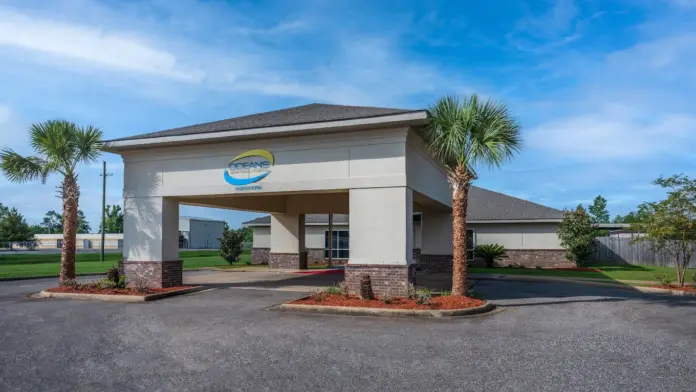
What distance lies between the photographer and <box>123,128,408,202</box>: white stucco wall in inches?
512

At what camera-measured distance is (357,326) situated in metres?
9.77

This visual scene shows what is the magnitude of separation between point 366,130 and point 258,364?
7.63m

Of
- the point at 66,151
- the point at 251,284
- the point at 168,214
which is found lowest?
the point at 251,284

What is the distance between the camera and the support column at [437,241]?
21.8 m

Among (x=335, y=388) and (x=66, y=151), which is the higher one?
(x=66, y=151)

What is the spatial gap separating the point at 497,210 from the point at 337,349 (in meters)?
23.1

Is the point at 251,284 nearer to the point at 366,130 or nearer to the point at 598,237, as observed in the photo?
the point at 366,130

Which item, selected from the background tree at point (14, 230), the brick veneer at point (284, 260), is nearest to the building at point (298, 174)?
the brick veneer at point (284, 260)

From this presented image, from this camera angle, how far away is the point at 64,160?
51.7ft

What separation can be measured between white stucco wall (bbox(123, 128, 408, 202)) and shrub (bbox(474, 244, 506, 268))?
1614 centimetres

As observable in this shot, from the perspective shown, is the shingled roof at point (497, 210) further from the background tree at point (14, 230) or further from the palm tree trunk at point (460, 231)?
the background tree at point (14, 230)

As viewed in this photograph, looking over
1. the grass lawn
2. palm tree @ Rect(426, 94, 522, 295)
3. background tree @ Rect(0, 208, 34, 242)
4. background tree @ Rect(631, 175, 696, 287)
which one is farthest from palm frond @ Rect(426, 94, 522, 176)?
background tree @ Rect(0, 208, 34, 242)

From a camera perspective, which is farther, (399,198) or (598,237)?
(598,237)

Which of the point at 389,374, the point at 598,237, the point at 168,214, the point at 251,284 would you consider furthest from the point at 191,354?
the point at 598,237
